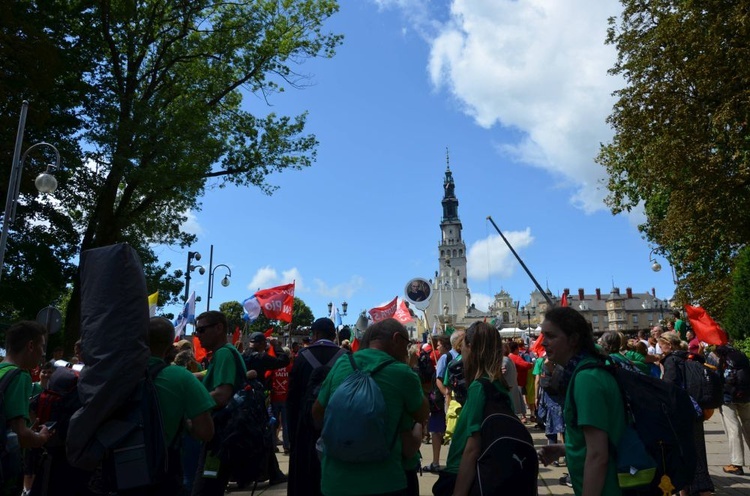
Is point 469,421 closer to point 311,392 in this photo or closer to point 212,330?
point 311,392

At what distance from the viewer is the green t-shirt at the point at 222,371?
4535 millimetres

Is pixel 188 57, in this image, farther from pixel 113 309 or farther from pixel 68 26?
pixel 113 309

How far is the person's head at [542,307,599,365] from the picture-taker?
3.14 meters

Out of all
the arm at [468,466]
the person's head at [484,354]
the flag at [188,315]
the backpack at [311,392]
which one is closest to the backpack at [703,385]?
the person's head at [484,354]

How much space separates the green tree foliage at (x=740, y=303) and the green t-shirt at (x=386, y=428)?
22.9m

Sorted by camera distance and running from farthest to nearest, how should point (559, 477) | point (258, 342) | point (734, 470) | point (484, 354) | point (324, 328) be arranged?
point (559, 477) < point (734, 470) < point (258, 342) < point (324, 328) < point (484, 354)

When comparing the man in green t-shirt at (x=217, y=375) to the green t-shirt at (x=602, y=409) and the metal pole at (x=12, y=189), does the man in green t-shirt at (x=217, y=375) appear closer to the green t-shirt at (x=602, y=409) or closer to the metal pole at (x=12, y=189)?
the green t-shirt at (x=602, y=409)

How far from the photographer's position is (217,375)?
4551mm

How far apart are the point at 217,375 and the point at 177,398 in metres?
1.20

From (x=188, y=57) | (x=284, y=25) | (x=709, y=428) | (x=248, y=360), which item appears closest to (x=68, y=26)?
(x=188, y=57)

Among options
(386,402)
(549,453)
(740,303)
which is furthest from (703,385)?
(740,303)

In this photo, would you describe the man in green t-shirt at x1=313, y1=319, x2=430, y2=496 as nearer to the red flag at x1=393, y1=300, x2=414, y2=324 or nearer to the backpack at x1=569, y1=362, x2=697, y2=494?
the backpack at x1=569, y1=362, x2=697, y2=494

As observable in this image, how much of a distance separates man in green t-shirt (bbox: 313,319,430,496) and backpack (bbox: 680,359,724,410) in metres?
4.63

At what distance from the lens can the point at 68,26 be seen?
69.5 ft
